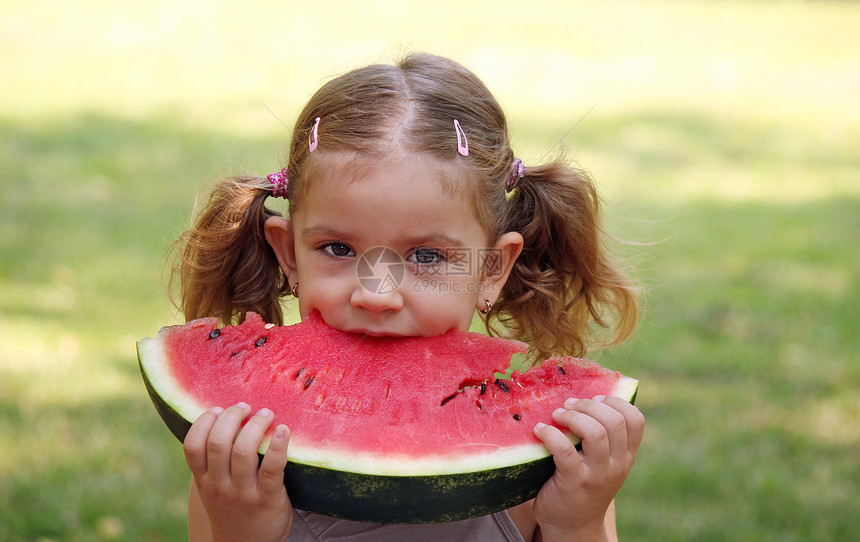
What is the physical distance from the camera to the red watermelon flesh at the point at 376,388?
75.9 inches

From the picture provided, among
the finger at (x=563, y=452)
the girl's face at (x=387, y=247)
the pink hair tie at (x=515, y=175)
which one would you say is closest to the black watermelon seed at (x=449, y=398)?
the girl's face at (x=387, y=247)

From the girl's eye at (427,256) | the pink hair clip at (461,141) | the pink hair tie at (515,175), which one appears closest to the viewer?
the girl's eye at (427,256)

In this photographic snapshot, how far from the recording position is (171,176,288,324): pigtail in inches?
103

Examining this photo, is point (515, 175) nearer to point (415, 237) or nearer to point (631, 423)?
point (415, 237)

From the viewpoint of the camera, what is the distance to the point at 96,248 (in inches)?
235

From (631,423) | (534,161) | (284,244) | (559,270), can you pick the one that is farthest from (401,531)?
(534,161)

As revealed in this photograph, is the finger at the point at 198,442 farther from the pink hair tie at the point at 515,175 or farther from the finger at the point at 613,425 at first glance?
the pink hair tie at the point at 515,175

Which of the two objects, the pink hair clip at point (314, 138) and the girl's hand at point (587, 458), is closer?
the girl's hand at point (587, 458)

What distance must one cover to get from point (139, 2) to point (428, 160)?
14170mm

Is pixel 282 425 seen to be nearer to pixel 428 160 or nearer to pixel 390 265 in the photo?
pixel 390 265

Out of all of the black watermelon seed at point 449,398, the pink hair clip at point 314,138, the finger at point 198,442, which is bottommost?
the black watermelon seed at point 449,398

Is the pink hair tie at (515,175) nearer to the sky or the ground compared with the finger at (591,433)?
nearer to the sky

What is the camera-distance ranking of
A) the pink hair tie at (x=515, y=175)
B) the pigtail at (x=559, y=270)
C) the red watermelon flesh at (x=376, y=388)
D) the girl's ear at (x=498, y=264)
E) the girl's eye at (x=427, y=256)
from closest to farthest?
the red watermelon flesh at (x=376, y=388) < the girl's eye at (x=427, y=256) < the girl's ear at (x=498, y=264) < the pink hair tie at (x=515, y=175) < the pigtail at (x=559, y=270)

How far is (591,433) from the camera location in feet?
6.27
